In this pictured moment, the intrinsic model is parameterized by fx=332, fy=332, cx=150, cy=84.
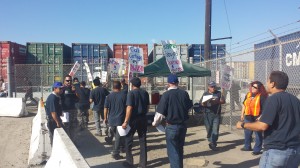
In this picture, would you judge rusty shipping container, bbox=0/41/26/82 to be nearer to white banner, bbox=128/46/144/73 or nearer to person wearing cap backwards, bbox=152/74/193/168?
white banner, bbox=128/46/144/73

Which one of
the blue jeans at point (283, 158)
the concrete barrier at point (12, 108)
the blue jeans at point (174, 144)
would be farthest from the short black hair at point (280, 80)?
the concrete barrier at point (12, 108)

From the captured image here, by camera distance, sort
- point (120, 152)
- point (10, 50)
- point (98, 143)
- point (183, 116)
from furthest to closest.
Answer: point (10, 50) → point (98, 143) → point (120, 152) → point (183, 116)

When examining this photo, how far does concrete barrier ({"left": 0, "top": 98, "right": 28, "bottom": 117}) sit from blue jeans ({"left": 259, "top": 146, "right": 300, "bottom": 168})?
13.7 metres

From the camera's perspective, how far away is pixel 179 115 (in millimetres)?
5848

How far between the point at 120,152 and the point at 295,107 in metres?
5.39

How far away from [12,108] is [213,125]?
10.6 m

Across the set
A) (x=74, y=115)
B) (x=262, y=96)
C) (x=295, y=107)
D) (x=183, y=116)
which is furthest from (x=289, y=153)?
(x=74, y=115)

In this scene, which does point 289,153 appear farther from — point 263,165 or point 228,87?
point 228,87

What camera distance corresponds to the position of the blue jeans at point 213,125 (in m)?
8.34

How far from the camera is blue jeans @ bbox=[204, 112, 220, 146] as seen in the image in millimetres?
8344

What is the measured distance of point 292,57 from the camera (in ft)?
34.9

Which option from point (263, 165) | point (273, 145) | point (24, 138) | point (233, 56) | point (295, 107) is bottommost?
point (24, 138)

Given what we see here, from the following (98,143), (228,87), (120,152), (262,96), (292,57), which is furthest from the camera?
(292,57)

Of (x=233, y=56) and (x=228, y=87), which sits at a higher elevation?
(x=233, y=56)
